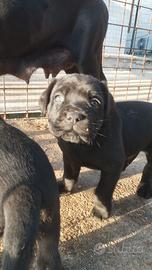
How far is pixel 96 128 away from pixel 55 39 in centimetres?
120

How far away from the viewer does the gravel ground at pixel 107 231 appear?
7.07ft

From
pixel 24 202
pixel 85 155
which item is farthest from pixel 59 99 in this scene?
pixel 24 202

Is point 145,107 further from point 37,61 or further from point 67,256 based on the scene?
point 67,256

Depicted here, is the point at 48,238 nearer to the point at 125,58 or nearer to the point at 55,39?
the point at 55,39

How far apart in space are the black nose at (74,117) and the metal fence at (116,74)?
7.01 feet

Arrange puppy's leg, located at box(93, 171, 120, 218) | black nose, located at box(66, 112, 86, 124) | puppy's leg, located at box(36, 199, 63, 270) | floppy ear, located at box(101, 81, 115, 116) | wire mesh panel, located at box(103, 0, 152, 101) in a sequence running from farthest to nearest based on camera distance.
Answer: wire mesh panel, located at box(103, 0, 152, 101)
puppy's leg, located at box(93, 171, 120, 218)
floppy ear, located at box(101, 81, 115, 116)
black nose, located at box(66, 112, 86, 124)
puppy's leg, located at box(36, 199, 63, 270)

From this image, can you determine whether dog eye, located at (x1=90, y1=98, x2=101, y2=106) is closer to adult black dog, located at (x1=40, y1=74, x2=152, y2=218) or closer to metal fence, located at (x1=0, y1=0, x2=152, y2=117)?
adult black dog, located at (x1=40, y1=74, x2=152, y2=218)

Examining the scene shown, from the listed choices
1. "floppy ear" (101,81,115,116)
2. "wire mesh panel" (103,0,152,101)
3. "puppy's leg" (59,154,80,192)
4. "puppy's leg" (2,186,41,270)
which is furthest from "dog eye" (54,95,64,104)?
"wire mesh panel" (103,0,152,101)

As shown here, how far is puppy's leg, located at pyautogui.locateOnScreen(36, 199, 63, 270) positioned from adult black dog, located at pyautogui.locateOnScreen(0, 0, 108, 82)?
172 centimetres

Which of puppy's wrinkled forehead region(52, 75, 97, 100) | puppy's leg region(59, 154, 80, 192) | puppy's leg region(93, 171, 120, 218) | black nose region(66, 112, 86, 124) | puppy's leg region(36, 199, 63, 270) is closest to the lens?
puppy's leg region(36, 199, 63, 270)

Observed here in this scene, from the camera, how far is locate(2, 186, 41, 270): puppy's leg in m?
1.32

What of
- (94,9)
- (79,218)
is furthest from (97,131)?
(94,9)

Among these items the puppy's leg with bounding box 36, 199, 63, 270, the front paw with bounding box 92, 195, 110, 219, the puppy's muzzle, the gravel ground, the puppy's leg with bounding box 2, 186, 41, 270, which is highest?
the puppy's muzzle

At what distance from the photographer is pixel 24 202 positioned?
134 centimetres
